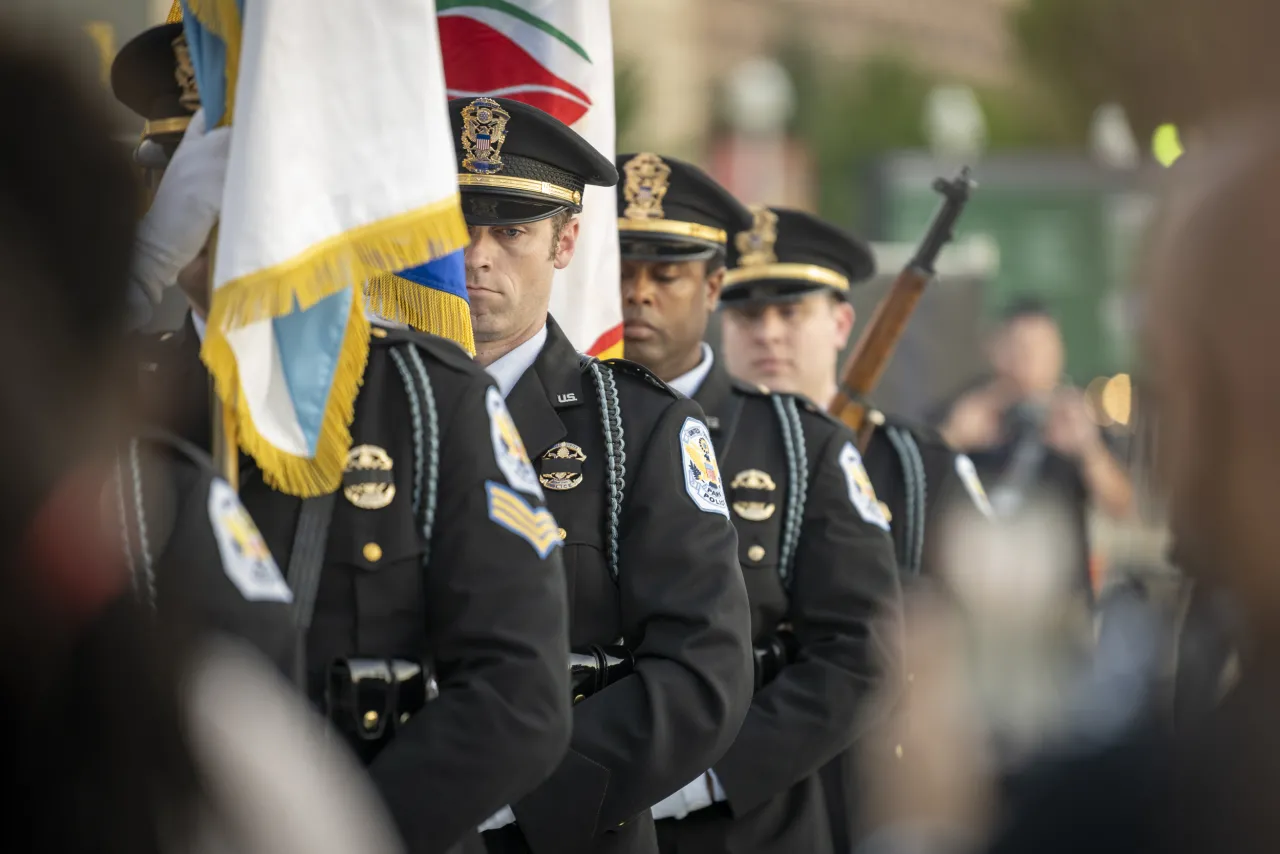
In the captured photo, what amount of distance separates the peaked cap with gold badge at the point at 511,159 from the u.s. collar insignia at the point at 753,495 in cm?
100

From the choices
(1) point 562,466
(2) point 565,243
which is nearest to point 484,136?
(2) point 565,243

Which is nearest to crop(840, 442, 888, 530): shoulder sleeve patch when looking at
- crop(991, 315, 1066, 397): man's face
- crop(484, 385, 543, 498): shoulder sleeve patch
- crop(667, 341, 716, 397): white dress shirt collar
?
crop(667, 341, 716, 397): white dress shirt collar

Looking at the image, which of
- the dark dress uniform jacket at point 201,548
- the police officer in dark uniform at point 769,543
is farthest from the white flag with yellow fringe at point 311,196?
the police officer in dark uniform at point 769,543

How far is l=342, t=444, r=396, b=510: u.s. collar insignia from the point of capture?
2.84 metres

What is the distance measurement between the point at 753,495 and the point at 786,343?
1.37 meters

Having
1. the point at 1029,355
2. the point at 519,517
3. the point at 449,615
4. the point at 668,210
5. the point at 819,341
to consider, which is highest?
the point at 668,210

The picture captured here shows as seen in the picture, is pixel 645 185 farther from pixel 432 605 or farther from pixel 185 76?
pixel 432 605

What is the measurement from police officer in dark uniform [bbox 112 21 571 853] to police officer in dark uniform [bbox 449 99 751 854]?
19.7 inches

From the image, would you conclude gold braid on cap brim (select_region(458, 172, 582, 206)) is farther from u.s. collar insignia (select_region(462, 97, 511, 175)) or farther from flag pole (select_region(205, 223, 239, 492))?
flag pole (select_region(205, 223, 239, 492))

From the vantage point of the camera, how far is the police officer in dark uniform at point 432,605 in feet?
9.02

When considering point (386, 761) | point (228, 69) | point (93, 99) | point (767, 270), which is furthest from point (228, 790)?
point (767, 270)

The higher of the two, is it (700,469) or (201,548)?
(201,548)

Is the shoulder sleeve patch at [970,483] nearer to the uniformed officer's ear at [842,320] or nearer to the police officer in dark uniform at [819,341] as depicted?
the police officer in dark uniform at [819,341]

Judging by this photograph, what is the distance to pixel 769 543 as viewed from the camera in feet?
14.4
